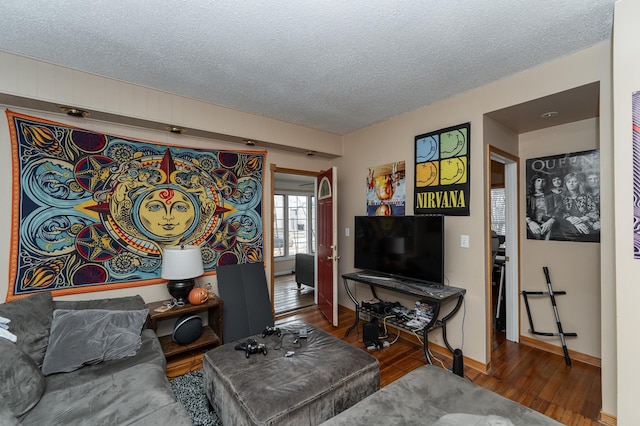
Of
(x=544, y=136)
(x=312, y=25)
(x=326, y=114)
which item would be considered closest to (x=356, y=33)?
(x=312, y=25)

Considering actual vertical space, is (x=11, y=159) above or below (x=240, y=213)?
above

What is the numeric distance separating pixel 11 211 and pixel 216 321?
193cm

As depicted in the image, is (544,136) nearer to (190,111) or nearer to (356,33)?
(356,33)

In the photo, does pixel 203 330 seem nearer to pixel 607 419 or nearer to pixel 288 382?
pixel 288 382

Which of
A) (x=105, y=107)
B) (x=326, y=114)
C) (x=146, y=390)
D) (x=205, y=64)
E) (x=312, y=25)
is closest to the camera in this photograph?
(x=146, y=390)

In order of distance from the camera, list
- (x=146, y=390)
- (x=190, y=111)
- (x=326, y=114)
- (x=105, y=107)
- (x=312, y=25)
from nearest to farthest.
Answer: (x=146, y=390) → (x=312, y=25) → (x=105, y=107) → (x=190, y=111) → (x=326, y=114)

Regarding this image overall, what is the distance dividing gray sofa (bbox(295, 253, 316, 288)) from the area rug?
9.26 ft

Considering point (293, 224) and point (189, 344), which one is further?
point (293, 224)

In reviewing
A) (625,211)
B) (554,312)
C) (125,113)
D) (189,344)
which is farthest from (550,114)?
(189,344)

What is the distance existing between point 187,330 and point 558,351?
373 centimetres

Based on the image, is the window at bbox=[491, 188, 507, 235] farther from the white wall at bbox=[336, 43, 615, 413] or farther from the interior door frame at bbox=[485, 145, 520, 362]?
the white wall at bbox=[336, 43, 615, 413]

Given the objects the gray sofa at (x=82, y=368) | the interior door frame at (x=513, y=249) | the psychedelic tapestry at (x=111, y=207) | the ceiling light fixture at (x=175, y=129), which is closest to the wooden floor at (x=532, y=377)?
the interior door frame at (x=513, y=249)

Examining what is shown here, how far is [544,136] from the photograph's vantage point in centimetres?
296

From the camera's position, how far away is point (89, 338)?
1.96 metres
